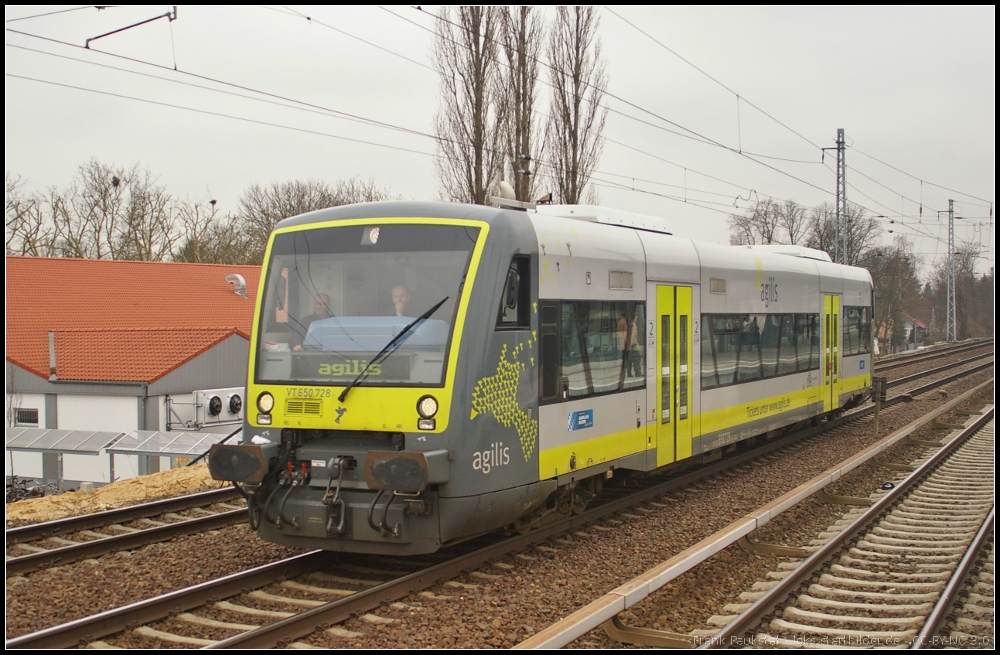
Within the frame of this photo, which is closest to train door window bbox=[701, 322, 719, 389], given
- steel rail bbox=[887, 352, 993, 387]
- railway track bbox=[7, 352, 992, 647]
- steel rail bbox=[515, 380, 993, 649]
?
steel rail bbox=[515, 380, 993, 649]

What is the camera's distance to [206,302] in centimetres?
4016

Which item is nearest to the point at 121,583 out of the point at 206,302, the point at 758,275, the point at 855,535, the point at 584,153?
the point at 855,535

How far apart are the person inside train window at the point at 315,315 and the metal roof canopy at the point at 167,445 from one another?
57.6ft

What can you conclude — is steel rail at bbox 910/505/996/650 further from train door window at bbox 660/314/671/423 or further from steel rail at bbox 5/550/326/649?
steel rail at bbox 5/550/326/649

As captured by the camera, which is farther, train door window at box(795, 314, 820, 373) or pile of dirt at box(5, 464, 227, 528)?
train door window at box(795, 314, 820, 373)

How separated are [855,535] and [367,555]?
4950 mm

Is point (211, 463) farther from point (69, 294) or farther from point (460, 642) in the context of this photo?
point (69, 294)

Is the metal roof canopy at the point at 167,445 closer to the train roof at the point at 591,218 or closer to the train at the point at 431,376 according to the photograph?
the train roof at the point at 591,218

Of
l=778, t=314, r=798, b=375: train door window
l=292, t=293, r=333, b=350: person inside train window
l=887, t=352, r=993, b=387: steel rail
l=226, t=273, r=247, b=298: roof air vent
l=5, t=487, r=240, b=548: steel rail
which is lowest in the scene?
l=5, t=487, r=240, b=548: steel rail

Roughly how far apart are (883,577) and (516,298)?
4048 millimetres

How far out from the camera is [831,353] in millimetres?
17219

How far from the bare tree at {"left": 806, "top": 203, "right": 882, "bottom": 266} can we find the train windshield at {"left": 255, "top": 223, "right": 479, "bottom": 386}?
47235 mm

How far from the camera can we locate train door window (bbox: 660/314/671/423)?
34.6 ft

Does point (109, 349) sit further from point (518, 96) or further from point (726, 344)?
point (726, 344)
